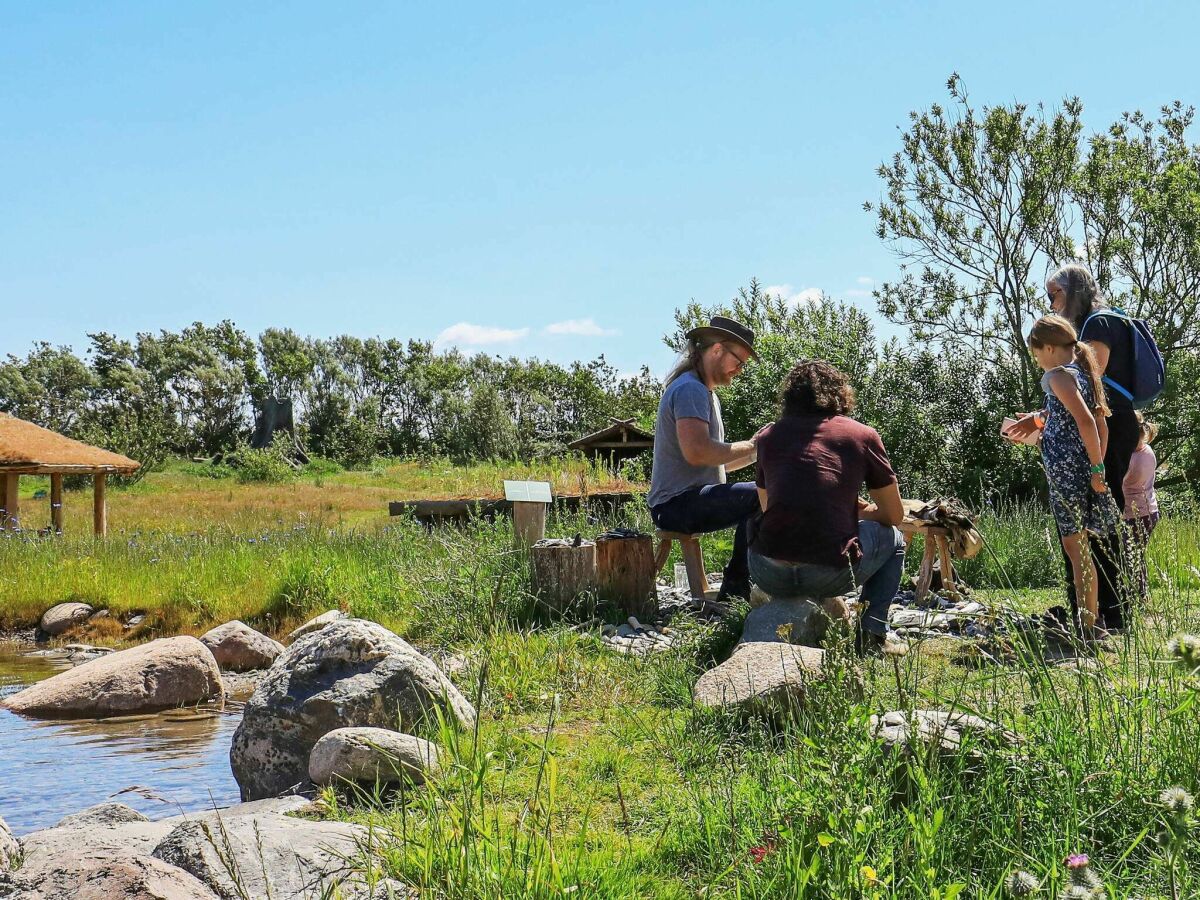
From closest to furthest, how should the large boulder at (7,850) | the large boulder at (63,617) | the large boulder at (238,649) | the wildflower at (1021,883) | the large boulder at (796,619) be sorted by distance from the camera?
the wildflower at (1021,883)
the large boulder at (7,850)
the large boulder at (796,619)
the large boulder at (238,649)
the large boulder at (63,617)

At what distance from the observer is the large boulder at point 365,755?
143 inches

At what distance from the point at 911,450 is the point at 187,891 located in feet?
42.3

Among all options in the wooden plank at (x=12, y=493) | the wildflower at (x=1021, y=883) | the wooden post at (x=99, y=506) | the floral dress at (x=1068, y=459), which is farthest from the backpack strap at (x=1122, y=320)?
the wooden plank at (x=12, y=493)

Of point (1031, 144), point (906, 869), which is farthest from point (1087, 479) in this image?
point (1031, 144)

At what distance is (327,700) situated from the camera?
14.1ft

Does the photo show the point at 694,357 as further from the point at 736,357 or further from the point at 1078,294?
the point at 1078,294

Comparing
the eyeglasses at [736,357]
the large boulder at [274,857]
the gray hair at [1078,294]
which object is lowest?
the large boulder at [274,857]

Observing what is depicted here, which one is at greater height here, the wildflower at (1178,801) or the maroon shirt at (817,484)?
the maroon shirt at (817,484)

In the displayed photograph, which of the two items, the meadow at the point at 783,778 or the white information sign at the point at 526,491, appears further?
the white information sign at the point at 526,491

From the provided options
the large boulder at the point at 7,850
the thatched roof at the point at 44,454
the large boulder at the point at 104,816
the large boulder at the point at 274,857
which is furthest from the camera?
the thatched roof at the point at 44,454

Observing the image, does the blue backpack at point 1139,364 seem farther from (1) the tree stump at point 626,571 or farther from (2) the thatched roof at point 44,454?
(2) the thatched roof at point 44,454

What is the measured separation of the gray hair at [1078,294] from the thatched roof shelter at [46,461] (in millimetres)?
12984

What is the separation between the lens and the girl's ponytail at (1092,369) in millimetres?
5086

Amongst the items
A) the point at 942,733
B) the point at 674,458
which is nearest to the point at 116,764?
the point at 674,458
